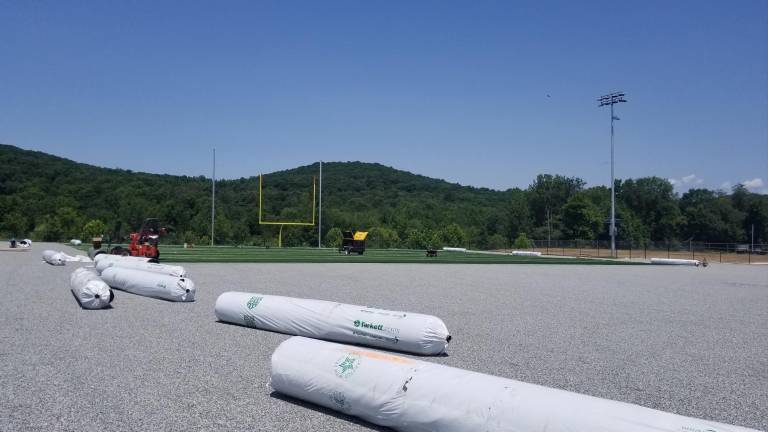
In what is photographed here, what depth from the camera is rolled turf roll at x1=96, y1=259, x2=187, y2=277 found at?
53.8 ft

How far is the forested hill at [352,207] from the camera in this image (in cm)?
7512

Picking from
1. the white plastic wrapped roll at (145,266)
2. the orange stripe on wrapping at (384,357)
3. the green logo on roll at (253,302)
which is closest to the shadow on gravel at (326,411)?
the orange stripe on wrapping at (384,357)

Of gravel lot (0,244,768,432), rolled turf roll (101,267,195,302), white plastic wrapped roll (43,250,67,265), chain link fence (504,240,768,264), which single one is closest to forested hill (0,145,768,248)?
chain link fence (504,240,768,264)

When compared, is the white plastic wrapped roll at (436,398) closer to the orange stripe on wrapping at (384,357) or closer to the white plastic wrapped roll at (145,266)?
the orange stripe on wrapping at (384,357)

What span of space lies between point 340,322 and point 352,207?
301ft

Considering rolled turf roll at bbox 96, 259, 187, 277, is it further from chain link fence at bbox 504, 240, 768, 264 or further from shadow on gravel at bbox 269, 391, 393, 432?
chain link fence at bbox 504, 240, 768, 264

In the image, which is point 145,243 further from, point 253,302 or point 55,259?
point 253,302

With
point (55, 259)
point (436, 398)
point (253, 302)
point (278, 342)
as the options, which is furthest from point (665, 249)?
point (436, 398)

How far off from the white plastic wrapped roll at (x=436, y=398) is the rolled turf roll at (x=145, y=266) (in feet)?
34.7

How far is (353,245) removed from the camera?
4500 centimetres

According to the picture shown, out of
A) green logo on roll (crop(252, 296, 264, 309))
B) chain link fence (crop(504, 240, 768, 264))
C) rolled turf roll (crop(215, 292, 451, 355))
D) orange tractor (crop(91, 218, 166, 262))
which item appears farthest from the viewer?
chain link fence (crop(504, 240, 768, 264))

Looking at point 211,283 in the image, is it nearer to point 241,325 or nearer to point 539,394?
point 241,325

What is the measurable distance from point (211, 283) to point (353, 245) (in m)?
26.1

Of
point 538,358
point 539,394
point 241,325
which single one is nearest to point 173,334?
point 241,325
